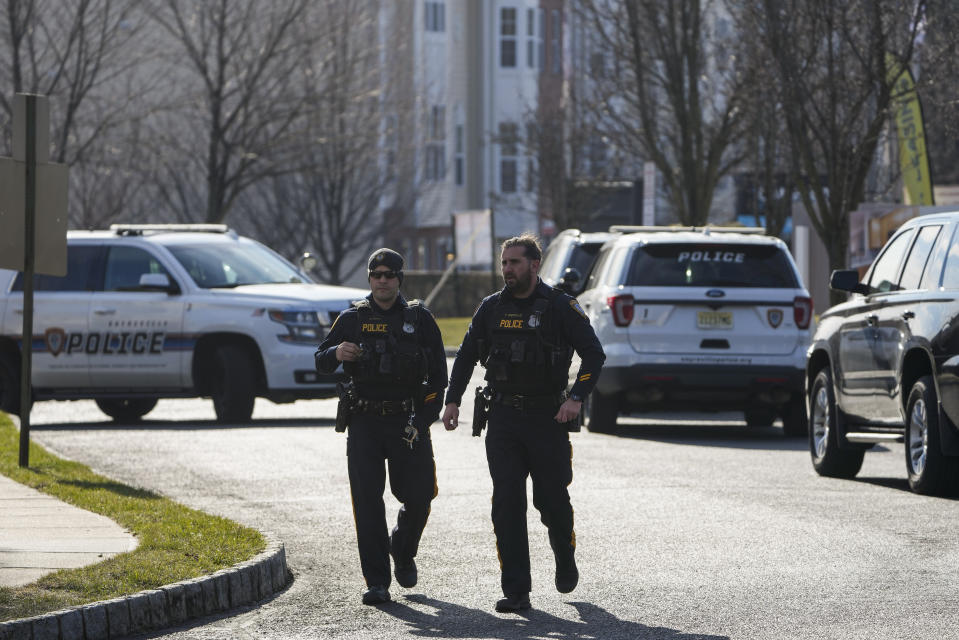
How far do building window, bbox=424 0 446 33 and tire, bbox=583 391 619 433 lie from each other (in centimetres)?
4652

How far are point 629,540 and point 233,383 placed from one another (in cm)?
935

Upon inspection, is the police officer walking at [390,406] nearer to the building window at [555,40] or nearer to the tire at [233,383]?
the tire at [233,383]

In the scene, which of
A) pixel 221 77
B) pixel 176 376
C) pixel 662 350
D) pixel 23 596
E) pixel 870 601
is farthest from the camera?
pixel 221 77

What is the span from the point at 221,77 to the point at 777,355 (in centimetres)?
1926

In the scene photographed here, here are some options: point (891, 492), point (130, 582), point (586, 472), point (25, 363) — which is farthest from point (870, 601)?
point (25, 363)

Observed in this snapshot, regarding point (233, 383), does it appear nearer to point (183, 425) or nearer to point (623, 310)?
point (183, 425)

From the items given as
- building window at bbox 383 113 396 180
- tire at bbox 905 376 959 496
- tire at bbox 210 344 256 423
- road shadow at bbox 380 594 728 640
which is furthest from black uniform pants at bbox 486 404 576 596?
building window at bbox 383 113 396 180

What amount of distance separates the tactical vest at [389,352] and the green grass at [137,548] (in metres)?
1.05

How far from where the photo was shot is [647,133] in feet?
116

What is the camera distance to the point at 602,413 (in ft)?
59.9

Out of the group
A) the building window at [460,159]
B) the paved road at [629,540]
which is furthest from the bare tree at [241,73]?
the building window at [460,159]

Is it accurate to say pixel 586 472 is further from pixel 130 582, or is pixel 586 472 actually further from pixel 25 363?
pixel 130 582

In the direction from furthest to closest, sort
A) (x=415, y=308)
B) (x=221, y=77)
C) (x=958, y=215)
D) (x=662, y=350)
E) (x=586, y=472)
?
(x=221, y=77), (x=662, y=350), (x=586, y=472), (x=958, y=215), (x=415, y=308)

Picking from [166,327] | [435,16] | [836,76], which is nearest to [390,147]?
[435,16]
